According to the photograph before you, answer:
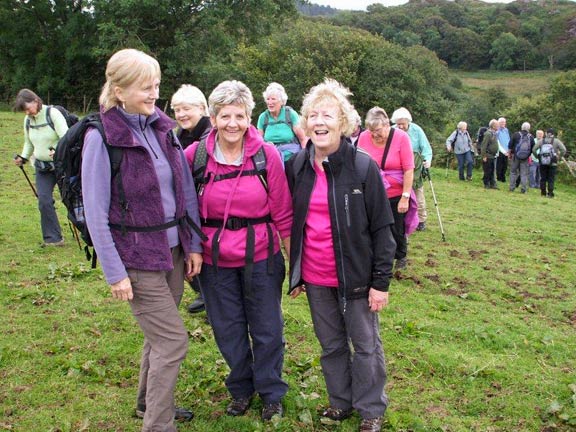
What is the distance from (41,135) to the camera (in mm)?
7965

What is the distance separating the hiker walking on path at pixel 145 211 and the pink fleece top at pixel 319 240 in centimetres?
78

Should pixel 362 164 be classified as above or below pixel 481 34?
below

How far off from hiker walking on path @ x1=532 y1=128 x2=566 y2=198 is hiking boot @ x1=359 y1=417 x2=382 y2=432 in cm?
1545

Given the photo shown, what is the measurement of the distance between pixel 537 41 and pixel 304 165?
4578 inches

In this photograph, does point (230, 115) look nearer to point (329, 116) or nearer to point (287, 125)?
point (329, 116)

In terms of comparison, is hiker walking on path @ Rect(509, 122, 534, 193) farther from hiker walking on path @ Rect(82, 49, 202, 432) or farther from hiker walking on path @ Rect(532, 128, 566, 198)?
hiker walking on path @ Rect(82, 49, 202, 432)

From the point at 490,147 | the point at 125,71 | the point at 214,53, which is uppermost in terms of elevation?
the point at 214,53

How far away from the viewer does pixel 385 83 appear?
30.3 m

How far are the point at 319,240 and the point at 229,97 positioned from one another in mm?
1153

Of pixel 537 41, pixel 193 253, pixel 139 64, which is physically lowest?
pixel 193 253

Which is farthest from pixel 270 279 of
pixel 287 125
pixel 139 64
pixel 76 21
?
pixel 76 21

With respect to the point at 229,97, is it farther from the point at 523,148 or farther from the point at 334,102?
the point at 523,148

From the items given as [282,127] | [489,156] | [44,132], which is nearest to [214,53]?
[489,156]

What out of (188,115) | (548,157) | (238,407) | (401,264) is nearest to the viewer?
(238,407)
